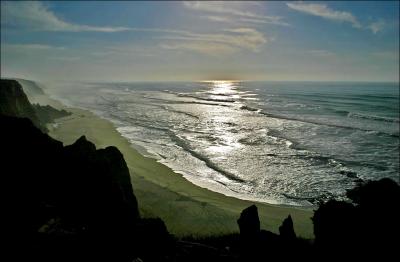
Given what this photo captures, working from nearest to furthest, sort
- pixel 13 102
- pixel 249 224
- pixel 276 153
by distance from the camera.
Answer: pixel 249 224
pixel 276 153
pixel 13 102

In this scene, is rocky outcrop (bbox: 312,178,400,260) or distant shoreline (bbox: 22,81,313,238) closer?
rocky outcrop (bbox: 312,178,400,260)

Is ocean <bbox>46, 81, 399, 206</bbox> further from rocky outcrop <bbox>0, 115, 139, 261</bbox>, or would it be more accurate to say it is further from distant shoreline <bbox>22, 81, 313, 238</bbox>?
rocky outcrop <bbox>0, 115, 139, 261</bbox>

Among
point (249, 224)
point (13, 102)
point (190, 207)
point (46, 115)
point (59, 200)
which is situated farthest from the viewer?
point (46, 115)

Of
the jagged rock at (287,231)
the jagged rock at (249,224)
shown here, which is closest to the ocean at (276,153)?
the jagged rock at (249,224)

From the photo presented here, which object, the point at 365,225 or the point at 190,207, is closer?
the point at 365,225

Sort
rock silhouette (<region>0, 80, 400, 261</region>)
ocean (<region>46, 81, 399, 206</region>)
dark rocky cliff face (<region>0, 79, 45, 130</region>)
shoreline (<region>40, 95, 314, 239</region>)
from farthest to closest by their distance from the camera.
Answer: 1. dark rocky cliff face (<region>0, 79, 45, 130</region>)
2. ocean (<region>46, 81, 399, 206</region>)
3. shoreline (<region>40, 95, 314, 239</region>)
4. rock silhouette (<region>0, 80, 400, 261</region>)

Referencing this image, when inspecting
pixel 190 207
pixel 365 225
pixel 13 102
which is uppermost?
pixel 13 102

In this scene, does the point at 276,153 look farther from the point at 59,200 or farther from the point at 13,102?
the point at 13,102

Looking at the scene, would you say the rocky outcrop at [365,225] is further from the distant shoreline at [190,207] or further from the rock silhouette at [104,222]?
the distant shoreline at [190,207]

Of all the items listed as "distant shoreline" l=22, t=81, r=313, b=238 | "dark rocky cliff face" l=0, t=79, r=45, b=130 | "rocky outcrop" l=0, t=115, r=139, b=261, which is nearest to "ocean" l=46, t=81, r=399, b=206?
"distant shoreline" l=22, t=81, r=313, b=238

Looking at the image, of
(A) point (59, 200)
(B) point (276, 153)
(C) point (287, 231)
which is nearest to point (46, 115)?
(B) point (276, 153)

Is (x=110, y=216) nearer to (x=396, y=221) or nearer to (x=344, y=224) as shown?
(x=344, y=224)
